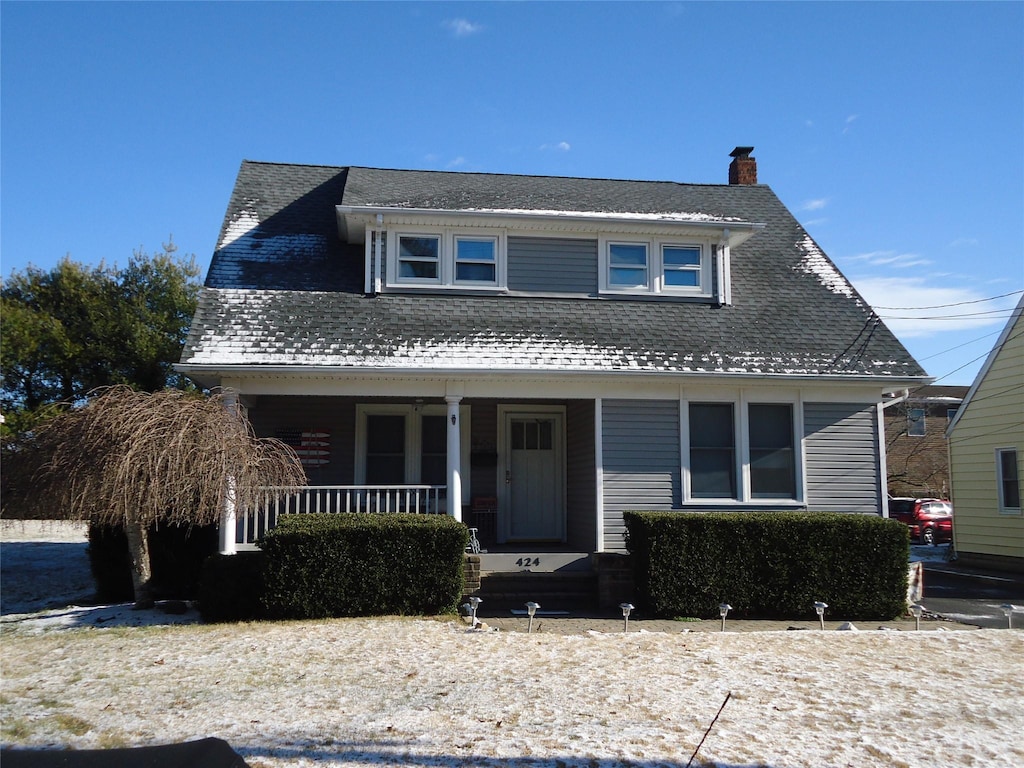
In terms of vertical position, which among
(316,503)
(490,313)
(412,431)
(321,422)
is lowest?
(316,503)

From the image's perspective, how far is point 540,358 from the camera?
12492 millimetres

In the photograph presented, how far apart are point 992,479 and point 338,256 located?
15.2 metres

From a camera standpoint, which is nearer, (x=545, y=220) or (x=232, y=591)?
(x=232, y=591)

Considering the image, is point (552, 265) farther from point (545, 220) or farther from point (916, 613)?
point (916, 613)

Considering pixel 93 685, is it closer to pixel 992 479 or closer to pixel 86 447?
pixel 86 447

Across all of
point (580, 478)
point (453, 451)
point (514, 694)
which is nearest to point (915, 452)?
point (580, 478)

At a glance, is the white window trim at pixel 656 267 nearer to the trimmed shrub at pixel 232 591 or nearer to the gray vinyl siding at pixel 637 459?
the gray vinyl siding at pixel 637 459

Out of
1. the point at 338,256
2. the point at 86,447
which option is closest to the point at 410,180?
the point at 338,256

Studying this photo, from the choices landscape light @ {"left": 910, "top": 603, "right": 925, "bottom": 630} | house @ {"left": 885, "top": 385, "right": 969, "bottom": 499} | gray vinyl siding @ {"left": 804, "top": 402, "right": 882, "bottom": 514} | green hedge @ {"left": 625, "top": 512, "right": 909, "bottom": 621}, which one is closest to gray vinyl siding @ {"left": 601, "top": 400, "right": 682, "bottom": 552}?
green hedge @ {"left": 625, "top": 512, "right": 909, "bottom": 621}

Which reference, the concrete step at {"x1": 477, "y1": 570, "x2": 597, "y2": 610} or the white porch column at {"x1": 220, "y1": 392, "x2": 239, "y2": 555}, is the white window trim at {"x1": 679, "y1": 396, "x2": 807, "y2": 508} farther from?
the white porch column at {"x1": 220, "y1": 392, "x2": 239, "y2": 555}

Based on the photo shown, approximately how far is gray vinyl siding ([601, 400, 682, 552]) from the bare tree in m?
5.18

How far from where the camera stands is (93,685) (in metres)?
7.25

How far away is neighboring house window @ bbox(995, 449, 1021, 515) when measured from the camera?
18.4 m

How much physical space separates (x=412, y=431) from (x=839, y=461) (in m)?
6.93
